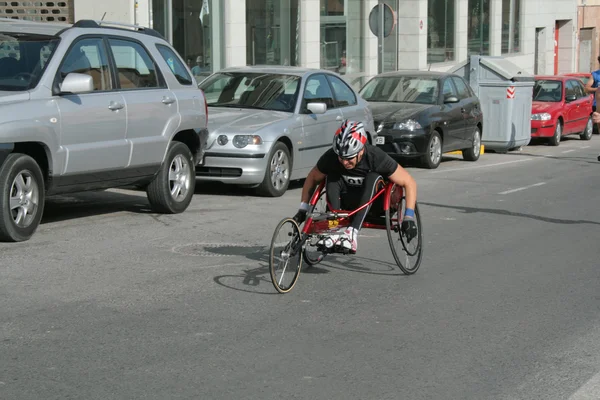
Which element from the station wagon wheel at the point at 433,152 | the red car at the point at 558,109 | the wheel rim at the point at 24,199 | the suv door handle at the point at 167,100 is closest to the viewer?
the wheel rim at the point at 24,199

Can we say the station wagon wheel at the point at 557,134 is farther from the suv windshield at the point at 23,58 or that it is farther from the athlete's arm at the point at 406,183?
the athlete's arm at the point at 406,183

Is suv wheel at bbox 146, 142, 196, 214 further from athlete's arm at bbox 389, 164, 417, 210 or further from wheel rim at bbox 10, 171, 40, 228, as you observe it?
athlete's arm at bbox 389, 164, 417, 210

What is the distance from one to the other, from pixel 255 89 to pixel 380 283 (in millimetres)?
6781

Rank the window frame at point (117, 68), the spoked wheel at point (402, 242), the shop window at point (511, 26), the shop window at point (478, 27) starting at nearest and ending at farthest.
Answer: the spoked wheel at point (402, 242), the window frame at point (117, 68), the shop window at point (478, 27), the shop window at point (511, 26)

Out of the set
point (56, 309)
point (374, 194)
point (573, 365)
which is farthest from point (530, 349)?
point (56, 309)

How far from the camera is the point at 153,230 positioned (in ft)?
34.2

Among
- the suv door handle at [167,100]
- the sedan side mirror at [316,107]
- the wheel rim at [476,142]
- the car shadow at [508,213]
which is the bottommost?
the car shadow at [508,213]

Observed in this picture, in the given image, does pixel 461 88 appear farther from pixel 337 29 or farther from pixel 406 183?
pixel 406 183

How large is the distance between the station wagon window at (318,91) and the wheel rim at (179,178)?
3139 mm

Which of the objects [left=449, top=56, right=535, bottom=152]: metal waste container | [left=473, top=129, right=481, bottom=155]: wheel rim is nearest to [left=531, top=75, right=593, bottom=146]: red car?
[left=449, top=56, right=535, bottom=152]: metal waste container

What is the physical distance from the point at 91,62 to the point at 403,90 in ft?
32.3

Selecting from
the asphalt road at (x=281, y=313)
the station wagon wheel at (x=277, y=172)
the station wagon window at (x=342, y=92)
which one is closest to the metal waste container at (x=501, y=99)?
the station wagon window at (x=342, y=92)

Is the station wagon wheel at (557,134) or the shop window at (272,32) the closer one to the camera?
the shop window at (272,32)

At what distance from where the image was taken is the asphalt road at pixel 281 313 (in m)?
5.62
